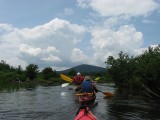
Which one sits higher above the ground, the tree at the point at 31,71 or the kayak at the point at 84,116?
the tree at the point at 31,71

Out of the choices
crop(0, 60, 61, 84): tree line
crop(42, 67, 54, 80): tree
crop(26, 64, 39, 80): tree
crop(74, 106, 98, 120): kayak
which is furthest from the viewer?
crop(42, 67, 54, 80): tree

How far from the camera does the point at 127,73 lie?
195 ft

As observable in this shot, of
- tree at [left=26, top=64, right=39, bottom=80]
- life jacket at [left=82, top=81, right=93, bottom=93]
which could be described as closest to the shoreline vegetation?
tree at [left=26, top=64, right=39, bottom=80]

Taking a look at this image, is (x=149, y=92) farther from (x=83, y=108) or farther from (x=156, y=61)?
(x=83, y=108)

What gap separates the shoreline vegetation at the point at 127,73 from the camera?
1485 inches

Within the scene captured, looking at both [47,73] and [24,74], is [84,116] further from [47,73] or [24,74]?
[47,73]

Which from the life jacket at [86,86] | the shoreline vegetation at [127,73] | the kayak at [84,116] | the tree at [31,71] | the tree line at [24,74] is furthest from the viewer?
the tree at [31,71]

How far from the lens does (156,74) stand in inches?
1425

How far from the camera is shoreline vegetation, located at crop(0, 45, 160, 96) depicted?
37.7m

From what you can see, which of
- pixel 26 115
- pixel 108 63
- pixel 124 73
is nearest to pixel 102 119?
pixel 26 115

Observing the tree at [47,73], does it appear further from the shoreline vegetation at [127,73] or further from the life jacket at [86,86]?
the life jacket at [86,86]

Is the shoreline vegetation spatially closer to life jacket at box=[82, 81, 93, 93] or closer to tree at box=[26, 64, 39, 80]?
tree at box=[26, 64, 39, 80]

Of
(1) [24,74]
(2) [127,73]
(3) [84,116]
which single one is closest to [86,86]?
(3) [84,116]

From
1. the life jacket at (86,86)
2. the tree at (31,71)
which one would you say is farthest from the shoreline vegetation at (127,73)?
the life jacket at (86,86)
